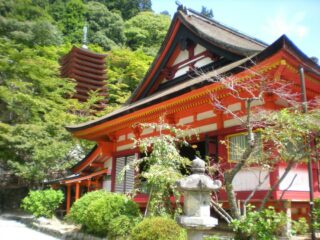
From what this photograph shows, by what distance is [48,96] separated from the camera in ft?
73.2

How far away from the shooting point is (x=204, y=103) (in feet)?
29.8

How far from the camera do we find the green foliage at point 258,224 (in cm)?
529

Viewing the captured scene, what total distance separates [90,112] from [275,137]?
19.9 meters

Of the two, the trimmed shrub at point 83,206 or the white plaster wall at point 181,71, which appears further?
the white plaster wall at point 181,71

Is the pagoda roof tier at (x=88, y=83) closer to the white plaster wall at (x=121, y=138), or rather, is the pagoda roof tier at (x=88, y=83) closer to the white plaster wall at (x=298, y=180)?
the white plaster wall at (x=121, y=138)

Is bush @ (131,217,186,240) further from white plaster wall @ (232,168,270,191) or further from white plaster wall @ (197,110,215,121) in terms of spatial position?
white plaster wall @ (197,110,215,121)

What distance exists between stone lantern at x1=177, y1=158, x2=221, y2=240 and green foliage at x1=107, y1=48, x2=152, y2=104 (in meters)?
26.0

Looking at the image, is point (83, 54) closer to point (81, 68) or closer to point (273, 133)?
point (81, 68)

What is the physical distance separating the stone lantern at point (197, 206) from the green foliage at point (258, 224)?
60 cm

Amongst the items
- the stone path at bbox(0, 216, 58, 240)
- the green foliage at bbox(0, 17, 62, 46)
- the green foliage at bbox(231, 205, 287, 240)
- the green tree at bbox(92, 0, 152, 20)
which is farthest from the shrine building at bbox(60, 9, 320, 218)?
the green tree at bbox(92, 0, 152, 20)

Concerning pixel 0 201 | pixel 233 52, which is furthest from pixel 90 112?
pixel 233 52

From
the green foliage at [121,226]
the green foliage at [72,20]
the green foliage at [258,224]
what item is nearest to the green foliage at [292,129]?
the green foliage at [258,224]

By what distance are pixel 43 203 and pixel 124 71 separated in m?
22.5

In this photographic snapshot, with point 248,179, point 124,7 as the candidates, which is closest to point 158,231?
point 248,179
